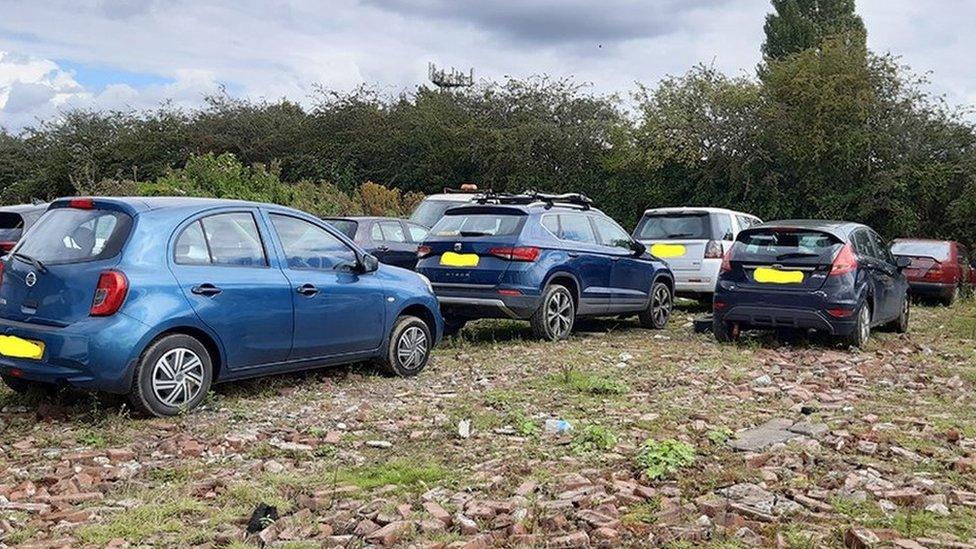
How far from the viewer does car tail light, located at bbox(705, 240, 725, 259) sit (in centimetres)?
1341

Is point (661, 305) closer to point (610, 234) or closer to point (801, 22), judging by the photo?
point (610, 234)

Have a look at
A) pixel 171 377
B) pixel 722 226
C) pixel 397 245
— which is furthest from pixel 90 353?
pixel 722 226

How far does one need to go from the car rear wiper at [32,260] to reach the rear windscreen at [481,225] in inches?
192

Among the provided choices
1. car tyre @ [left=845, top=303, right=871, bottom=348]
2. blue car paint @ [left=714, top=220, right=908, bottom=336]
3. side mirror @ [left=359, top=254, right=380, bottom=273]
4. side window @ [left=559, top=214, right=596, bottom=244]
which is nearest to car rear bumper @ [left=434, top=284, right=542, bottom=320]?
side window @ [left=559, top=214, right=596, bottom=244]

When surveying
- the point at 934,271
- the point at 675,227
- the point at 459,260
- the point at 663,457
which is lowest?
the point at 663,457

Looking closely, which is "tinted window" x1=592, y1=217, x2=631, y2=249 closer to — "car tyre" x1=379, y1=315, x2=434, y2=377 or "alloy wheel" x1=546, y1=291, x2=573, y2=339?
"alloy wheel" x1=546, y1=291, x2=573, y2=339

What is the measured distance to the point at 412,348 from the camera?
8.27m

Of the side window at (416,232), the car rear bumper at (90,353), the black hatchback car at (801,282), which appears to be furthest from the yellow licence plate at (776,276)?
the car rear bumper at (90,353)

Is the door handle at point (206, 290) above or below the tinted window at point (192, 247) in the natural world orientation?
below

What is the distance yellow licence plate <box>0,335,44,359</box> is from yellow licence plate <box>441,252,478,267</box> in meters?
4.89

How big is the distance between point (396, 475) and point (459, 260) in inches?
203

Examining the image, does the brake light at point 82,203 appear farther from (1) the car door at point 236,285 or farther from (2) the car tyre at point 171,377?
(2) the car tyre at point 171,377

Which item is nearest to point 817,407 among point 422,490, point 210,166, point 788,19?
point 422,490

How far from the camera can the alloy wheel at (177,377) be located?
20.3ft
